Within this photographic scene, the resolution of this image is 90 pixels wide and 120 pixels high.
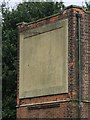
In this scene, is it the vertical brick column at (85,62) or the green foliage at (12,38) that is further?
the green foliage at (12,38)

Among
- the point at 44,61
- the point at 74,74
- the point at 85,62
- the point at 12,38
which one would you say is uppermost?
the point at 12,38

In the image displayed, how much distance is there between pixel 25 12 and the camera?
3388 centimetres

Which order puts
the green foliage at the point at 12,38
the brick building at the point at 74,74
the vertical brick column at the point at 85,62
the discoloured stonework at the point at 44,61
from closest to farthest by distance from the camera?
the brick building at the point at 74,74, the vertical brick column at the point at 85,62, the discoloured stonework at the point at 44,61, the green foliage at the point at 12,38

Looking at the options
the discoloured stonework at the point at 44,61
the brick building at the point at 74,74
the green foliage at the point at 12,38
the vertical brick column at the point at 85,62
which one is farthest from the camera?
the green foliage at the point at 12,38

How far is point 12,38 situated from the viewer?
33.1m

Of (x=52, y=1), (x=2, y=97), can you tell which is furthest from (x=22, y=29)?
(x=52, y=1)

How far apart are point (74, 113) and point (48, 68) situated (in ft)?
9.44

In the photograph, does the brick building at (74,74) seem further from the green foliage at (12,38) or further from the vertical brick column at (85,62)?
the green foliage at (12,38)

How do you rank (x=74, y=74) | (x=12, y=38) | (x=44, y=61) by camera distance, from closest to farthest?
1. (x=74, y=74)
2. (x=44, y=61)
3. (x=12, y=38)

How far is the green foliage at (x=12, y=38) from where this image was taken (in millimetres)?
31142

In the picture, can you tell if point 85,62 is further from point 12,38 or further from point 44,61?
point 12,38

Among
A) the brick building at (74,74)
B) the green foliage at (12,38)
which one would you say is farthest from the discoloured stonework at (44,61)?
the green foliage at (12,38)

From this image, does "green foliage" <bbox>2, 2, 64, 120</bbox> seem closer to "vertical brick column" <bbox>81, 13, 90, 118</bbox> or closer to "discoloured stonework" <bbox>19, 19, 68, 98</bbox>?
"discoloured stonework" <bbox>19, 19, 68, 98</bbox>

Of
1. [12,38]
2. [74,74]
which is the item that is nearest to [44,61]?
[74,74]
